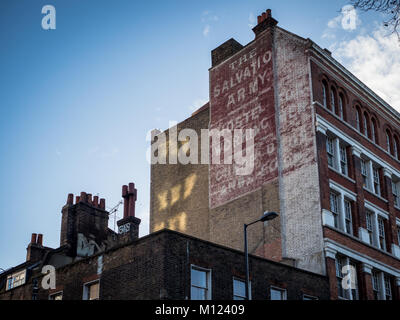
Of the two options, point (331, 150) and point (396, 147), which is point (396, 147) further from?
point (331, 150)

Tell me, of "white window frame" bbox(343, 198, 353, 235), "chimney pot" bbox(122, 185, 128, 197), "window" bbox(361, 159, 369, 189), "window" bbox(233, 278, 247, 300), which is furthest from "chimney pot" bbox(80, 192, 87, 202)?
"window" bbox(361, 159, 369, 189)

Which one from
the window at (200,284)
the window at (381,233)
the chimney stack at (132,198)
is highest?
the chimney stack at (132,198)

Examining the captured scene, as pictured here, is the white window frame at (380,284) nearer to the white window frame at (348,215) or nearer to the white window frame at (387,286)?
the white window frame at (387,286)

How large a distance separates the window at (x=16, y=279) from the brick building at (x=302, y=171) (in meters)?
10.1

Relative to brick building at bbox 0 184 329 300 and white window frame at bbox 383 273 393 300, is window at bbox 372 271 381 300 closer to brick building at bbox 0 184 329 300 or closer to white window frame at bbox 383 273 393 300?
white window frame at bbox 383 273 393 300

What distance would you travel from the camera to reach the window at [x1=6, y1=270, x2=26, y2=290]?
137ft

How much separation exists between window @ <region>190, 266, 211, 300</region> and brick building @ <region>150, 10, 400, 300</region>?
7667 mm

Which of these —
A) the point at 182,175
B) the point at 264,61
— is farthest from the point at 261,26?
the point at 182,175

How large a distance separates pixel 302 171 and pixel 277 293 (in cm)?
775

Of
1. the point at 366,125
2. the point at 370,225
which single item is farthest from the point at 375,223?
the point at 366,125

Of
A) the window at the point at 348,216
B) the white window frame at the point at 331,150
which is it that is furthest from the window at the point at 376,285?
the white window frame at the point at 331,150

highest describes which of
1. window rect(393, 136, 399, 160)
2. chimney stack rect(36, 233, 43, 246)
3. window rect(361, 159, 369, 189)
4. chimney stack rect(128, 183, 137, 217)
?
window rect(393, 136, 399, 160)

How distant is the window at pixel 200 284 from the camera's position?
26.4 meters

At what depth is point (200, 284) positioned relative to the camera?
2673 cm
